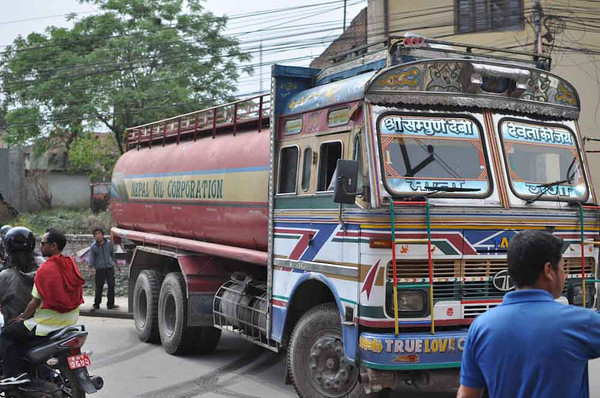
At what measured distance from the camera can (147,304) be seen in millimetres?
11578

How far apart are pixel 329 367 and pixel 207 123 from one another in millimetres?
4852

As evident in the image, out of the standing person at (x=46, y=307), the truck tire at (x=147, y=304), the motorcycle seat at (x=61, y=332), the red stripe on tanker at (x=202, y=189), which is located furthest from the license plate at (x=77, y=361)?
the truck tire at (x=147, y=304)

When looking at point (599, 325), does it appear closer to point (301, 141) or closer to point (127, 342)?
point (301, 141)

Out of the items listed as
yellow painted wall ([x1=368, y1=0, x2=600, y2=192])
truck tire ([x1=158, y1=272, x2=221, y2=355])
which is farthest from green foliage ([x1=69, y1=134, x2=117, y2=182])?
truck tire ([x1=158, y1=272, x2=221, y2=355])

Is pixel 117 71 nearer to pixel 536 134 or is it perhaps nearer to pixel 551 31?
pixel 551 31

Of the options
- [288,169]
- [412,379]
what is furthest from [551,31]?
[412,379]

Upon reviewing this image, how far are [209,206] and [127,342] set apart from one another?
3.24 meters

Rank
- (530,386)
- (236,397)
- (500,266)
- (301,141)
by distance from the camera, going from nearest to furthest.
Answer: (530,386) < (500,266) < (301,141) < (236,397)

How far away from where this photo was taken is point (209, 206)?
9859 mm

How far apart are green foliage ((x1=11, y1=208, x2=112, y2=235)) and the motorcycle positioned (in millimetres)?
20942

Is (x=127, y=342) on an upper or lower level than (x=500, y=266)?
lower

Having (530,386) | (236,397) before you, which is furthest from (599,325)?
(236,397)

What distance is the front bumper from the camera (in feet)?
19.8

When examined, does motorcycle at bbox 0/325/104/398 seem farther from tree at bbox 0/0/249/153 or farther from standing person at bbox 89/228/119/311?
tree at bbox 0/0/249/153
